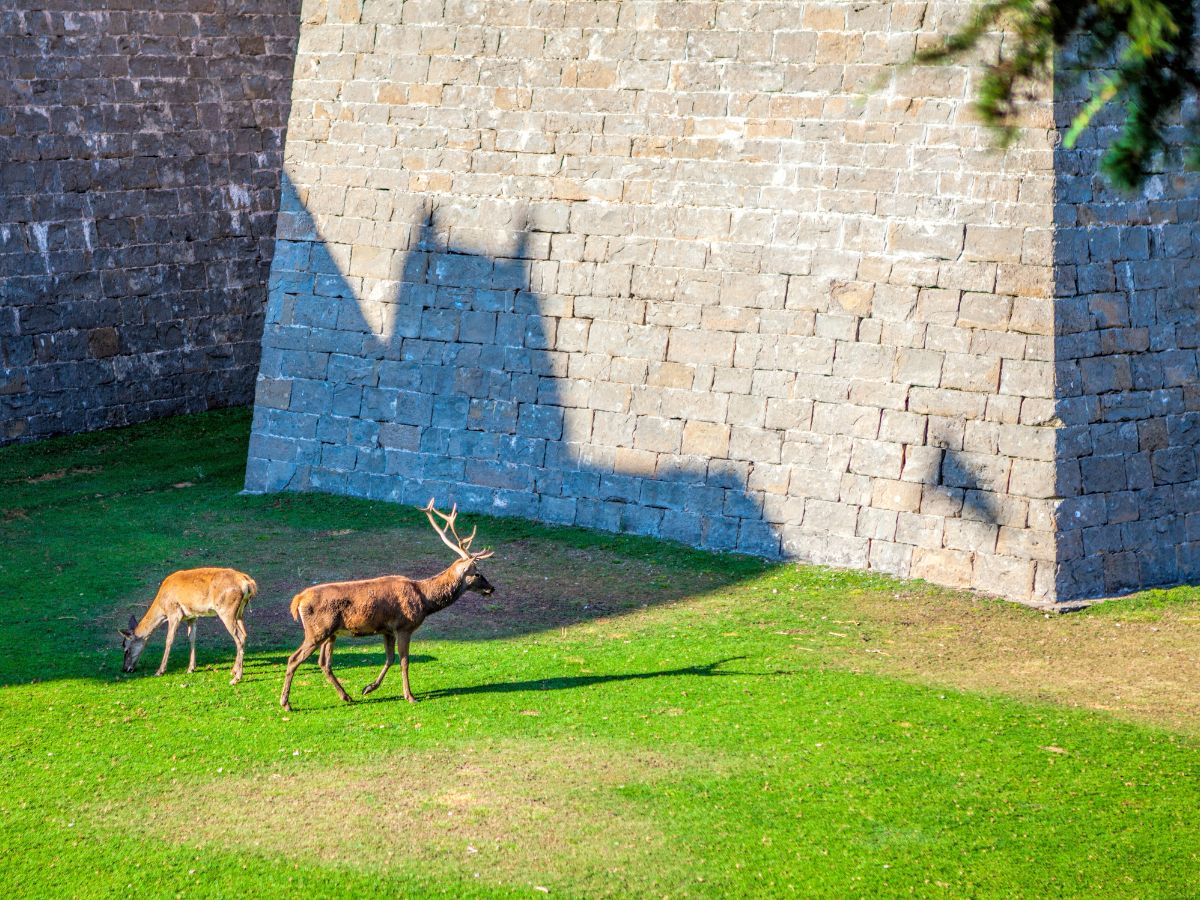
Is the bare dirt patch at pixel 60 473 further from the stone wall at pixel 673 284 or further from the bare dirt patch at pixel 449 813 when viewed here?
the bare dirt patch at pixel 449 813

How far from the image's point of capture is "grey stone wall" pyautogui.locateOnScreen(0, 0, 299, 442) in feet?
56.5

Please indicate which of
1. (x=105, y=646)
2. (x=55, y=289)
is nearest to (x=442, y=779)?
(x=105, y=646)

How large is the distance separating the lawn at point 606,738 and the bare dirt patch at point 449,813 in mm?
21

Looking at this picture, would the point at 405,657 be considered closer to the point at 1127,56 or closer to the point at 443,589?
the point at 443,589

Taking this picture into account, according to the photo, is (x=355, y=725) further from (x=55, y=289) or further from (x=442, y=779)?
(x=55, y=289)

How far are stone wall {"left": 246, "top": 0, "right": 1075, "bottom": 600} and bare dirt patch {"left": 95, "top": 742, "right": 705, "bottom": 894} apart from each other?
188 inches

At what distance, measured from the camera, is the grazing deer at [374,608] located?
29.3 feet

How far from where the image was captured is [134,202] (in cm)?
1847

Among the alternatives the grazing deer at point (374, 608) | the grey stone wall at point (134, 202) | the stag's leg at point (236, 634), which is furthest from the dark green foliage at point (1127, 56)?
the grey stone wall at point (134, 202)

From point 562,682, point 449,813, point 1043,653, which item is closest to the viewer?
point 449,813

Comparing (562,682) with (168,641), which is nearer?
(562,682)

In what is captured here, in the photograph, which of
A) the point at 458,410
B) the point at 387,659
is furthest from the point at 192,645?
the point at 458,410

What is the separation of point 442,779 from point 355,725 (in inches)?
40.1

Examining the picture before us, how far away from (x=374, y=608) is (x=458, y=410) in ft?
18.6
